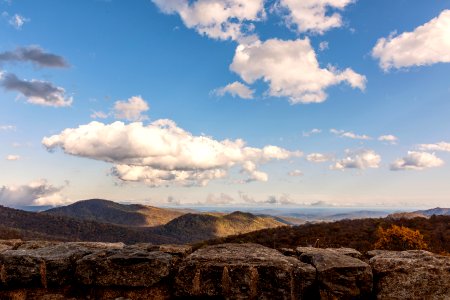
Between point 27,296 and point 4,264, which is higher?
point 4,264

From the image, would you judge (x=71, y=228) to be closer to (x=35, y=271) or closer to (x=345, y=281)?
(x=35, y=271)

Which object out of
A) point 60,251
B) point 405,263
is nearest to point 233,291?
point 405,263

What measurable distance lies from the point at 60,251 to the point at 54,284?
0.69m

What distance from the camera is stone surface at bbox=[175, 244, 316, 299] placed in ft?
16.3

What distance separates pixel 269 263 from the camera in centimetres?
516

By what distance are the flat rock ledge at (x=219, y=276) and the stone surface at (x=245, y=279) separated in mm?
13

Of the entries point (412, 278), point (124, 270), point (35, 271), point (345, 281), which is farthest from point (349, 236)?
point (35, 271)

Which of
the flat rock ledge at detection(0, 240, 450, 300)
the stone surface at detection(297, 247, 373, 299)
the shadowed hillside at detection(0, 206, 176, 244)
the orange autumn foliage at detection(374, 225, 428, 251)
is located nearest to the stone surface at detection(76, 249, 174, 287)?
the flat rock ledge at detection(0, 240, 450, 300)

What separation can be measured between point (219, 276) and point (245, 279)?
362mm

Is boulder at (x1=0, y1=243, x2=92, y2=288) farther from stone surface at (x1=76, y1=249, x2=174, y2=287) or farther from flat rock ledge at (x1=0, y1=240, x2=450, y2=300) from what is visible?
stone surface at (x1=76, y1=249, x2=174, y2=287)

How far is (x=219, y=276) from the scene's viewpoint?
5059 millimetres

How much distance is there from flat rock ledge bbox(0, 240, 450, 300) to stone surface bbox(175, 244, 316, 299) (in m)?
0.01

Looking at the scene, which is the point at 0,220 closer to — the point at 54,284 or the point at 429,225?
the point at 429,225

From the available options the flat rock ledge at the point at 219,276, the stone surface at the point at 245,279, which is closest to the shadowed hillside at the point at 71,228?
the flat rock ledge at the point at 219,276
